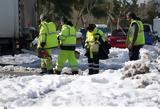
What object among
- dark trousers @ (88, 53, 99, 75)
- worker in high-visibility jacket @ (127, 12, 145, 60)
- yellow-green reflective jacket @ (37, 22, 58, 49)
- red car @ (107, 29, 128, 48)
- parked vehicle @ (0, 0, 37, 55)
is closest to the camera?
worker in high-visibility jacket @ (127, 12, 145, 60)

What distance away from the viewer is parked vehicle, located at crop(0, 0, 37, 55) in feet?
66.2

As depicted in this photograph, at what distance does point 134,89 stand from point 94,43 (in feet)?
18.2

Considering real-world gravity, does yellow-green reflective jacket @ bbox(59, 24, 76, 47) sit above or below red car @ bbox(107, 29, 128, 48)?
above

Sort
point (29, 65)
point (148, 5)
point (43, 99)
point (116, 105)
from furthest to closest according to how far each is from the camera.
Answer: point (148, 5), point (29, 65), point (43, 99), point (116, 105)

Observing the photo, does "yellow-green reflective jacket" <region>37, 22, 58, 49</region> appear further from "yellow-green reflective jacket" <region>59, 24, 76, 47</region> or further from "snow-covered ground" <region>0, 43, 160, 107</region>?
"snow-covered ground" <region>0, 43, 160, 107</region>

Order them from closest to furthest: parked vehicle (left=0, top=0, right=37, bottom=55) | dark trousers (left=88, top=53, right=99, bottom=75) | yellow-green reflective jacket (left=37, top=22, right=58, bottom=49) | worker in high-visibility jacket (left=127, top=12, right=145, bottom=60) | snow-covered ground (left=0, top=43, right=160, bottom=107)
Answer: snow-covered ground (left=0, top=43, right=160, bottom=107), worker in high-visibility jacket (left=127, top=12, right=145, bottom=60), yellow-green reflective jacket (left=37, top=22, right=58, bottom=49), dark trousers (left=88, top=53, right=99, bottom=75), parked vehicle (left=0, top=0, right=37, bottom=55)

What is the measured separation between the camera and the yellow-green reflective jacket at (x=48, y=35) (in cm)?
1587

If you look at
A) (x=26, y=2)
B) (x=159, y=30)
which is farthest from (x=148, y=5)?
(x=26, y=2)

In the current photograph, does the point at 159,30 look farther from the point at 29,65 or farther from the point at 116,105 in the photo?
the point at 116,105

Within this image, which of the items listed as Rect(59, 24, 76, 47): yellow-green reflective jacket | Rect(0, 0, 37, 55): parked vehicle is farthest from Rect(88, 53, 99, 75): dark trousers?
Rect(0, 0, 37, 55): parked vehicle

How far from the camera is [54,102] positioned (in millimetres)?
9391

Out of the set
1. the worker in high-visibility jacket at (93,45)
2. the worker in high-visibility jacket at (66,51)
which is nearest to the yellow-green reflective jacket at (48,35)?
the worker in high-visibility jacket at (66,51)

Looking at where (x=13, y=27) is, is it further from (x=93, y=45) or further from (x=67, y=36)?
(x=93, y=45)

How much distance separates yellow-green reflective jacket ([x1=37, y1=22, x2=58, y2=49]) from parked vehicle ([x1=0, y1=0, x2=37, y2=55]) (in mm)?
4450
